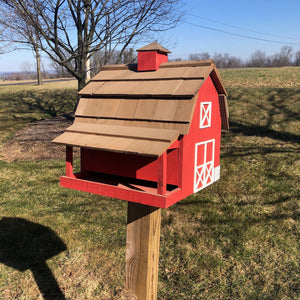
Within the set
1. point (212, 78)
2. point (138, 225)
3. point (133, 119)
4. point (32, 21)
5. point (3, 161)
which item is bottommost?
point (3, 161)

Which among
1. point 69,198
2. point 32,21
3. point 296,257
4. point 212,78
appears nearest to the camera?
point 212,78

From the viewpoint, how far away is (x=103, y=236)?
5.43m

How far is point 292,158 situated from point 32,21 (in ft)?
24.3

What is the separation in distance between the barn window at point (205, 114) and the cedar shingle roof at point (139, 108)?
266 millimetres

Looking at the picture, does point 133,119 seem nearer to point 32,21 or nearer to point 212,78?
point 212,78

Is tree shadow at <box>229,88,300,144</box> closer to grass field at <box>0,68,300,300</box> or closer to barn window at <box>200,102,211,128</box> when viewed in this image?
grass field at <box>0,68,300,300</box>

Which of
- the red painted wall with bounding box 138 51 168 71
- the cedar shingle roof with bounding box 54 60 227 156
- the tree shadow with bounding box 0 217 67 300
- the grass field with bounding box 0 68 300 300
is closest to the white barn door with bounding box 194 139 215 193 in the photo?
the cedar shingle roof with bounding box 54 60 227 156

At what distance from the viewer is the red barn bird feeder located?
2.38 meters

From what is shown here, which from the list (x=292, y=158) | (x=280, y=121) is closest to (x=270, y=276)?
(x=292, y=158)

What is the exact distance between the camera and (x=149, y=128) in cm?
246

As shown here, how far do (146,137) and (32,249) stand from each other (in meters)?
3.83

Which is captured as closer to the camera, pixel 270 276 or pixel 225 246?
pixel 270 276

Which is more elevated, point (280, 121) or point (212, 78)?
point (212, 78)

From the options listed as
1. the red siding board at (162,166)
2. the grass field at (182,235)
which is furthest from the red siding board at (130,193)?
the grass field at (182,235)
